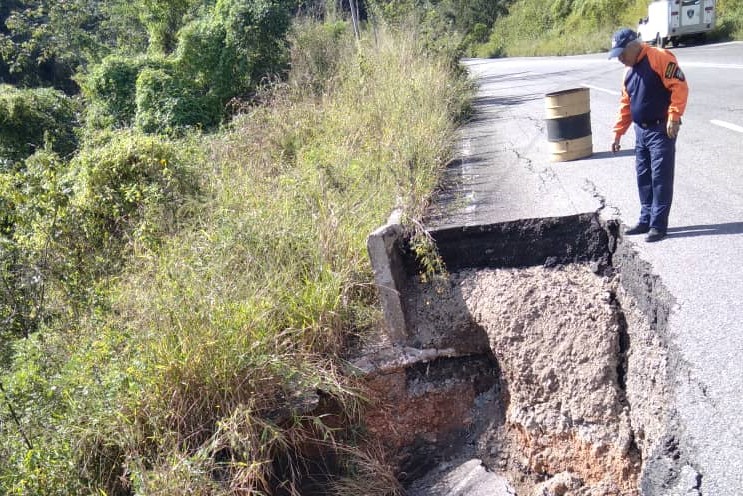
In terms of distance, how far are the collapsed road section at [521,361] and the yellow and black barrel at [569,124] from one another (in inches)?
101

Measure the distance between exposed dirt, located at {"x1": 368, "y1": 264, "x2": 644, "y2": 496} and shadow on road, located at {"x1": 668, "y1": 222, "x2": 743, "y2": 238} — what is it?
780 mm

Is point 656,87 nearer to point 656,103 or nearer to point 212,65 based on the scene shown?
point 656,103

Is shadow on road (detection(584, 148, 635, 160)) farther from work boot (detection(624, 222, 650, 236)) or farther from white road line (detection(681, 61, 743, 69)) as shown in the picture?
white road line (detection(681, 61, 743, 69))

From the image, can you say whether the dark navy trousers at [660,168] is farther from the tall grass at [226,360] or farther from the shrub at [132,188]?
the shrub at [132,188]

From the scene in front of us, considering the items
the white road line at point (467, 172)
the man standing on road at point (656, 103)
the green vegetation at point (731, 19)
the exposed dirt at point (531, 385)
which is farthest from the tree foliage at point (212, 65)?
the green vegetation at point (731, 19)

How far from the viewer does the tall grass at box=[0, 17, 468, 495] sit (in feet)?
10.3

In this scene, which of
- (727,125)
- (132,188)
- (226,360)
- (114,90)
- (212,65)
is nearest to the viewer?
(226,360)

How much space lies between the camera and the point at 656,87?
4.12 metres

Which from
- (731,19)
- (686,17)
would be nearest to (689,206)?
(686,17)

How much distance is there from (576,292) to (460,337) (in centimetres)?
86

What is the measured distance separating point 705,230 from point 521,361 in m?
1.79

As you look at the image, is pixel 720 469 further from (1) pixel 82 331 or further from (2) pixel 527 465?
(1) pixel 82 331

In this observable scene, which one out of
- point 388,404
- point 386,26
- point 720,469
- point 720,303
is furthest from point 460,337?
point 386,26

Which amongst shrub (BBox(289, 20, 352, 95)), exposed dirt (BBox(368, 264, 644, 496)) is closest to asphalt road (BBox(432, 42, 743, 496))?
exposed dirt (BBox(368, 264, 644, 496))
